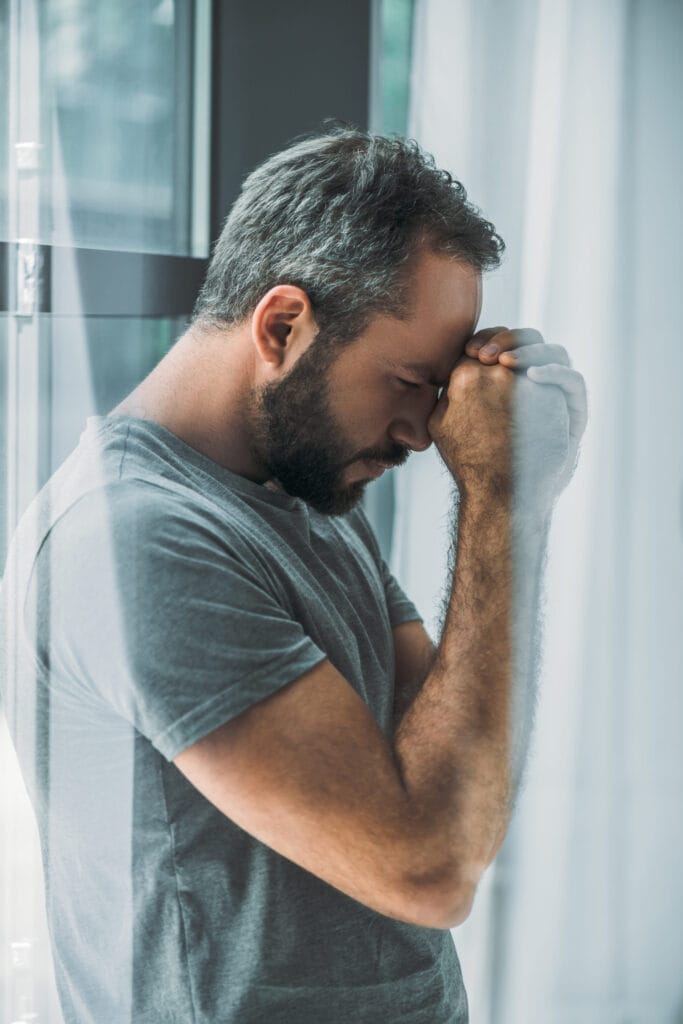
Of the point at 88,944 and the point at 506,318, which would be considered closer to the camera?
the point at 88,944

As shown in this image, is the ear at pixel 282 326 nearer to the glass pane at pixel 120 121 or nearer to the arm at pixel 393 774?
the glass pane at pixel 120 121

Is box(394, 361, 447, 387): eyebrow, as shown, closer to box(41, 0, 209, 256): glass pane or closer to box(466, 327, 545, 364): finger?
box(466, 327, 545, 364): finger

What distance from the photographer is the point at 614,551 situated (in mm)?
840

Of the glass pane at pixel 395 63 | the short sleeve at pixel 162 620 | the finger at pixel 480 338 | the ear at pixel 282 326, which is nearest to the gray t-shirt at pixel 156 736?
the short sleeve at pixel 162 620

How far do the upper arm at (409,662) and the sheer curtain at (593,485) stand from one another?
0.14ft

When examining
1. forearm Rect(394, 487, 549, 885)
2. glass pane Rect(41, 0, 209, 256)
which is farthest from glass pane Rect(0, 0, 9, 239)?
forearm Rect(394, 487, 549, 885)

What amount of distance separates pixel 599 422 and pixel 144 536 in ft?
1.27

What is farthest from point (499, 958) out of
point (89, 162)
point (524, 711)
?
point (89, 162)

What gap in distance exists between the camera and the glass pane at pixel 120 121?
2.28 ft

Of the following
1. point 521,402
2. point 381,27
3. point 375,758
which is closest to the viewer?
point 375,758

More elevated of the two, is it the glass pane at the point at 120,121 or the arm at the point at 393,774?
the glass pane at the point at 120,121

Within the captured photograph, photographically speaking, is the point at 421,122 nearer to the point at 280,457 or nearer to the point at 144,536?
the point at 280,457

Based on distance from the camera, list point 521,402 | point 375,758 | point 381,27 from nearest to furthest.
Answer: point 375,758 < point 521,402 < point 381,27

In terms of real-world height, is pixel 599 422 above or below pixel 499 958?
above
